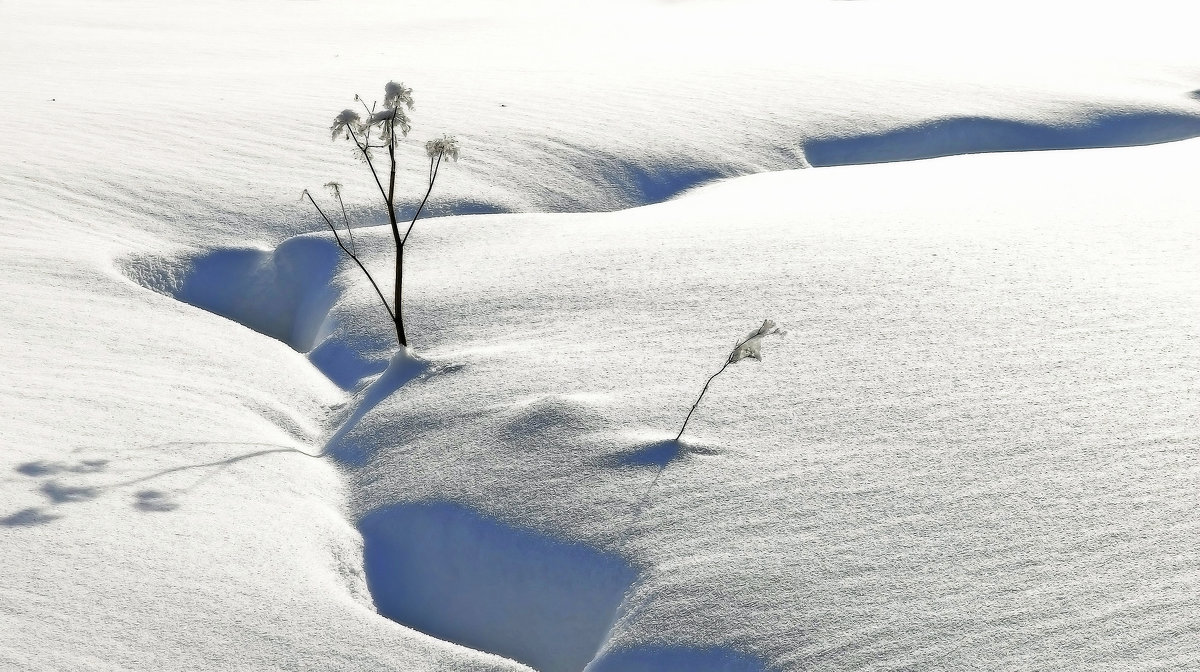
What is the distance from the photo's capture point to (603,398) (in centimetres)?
342

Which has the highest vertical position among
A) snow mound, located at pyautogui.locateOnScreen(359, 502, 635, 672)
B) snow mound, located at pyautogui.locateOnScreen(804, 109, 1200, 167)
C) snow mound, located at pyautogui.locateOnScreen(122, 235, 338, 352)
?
snow mound, located at pyautogui.locateOnScreen(804, 109, 1200, 167)

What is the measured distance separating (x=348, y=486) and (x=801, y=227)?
8.13 ft

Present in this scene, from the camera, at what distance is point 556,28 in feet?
38.5

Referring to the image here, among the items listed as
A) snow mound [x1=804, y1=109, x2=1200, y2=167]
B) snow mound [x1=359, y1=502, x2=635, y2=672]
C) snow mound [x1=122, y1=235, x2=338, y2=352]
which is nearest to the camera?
snow mound [x1=359, y1=502, x2=635, y2=672]

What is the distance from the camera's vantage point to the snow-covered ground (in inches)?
97.2

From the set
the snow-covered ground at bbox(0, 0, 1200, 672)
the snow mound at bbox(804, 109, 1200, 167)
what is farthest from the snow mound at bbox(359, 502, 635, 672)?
the snow mound at bbox(804, 109, 1200, 167)

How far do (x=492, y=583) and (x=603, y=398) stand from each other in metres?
0.79

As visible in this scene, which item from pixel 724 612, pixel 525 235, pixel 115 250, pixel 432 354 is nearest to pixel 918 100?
pixel 525 235

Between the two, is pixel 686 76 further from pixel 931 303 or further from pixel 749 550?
pixel 749 550

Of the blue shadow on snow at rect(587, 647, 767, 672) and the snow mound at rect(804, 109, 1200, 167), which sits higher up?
the snow mound at rect(804, 109, 1200, 167)

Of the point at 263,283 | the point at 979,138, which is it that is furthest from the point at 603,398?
the point at 979,138

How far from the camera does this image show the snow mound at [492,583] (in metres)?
2.69

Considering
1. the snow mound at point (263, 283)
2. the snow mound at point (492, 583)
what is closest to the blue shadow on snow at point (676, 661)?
the snow mound at point (492, 583)

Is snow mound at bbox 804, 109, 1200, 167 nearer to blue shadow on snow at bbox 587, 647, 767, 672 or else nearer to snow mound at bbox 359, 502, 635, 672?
snow mound at bbox 359, 502, 635, 672
